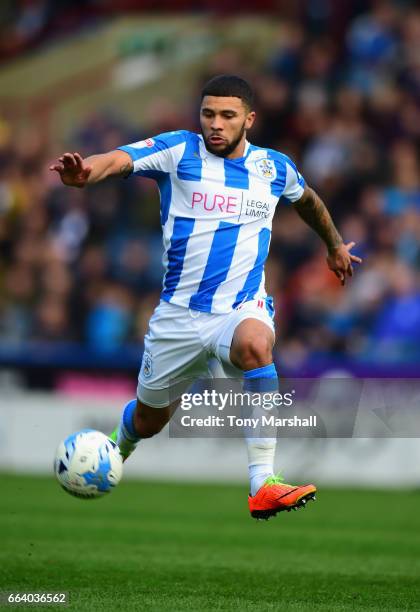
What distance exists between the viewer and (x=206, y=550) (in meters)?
9.20

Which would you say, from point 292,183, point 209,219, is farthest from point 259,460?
point 292,183

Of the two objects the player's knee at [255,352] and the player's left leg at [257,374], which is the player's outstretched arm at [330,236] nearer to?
the player's left leg at [257,374]

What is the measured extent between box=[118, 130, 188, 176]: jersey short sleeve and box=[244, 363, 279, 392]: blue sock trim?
138 centimetres

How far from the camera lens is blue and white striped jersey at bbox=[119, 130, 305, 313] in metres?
7.65

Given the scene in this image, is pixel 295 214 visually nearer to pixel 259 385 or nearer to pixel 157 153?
pixel 157 153

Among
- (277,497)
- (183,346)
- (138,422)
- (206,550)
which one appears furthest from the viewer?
(206,550)

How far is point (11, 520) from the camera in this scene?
1052cm

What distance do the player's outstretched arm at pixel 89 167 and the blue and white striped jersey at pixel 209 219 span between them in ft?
1.01

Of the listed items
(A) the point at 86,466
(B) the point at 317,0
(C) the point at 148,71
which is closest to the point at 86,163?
(A) the point at 86,466

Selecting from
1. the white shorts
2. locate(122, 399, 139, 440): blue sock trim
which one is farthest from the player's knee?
locate(122, 399, 139, 440): blue sock trim

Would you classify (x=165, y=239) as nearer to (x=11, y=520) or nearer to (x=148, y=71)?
(x=11, y=520)

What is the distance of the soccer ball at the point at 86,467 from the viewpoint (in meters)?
7.45

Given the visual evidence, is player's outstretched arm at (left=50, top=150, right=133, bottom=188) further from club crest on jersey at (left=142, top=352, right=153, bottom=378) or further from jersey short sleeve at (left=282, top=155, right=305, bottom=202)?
club crest on jersey at (left=142, top=352, right=153, bottom=378)

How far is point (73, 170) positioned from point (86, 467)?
1885 millimetres
